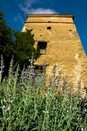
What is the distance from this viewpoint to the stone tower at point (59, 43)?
2466 centimetres

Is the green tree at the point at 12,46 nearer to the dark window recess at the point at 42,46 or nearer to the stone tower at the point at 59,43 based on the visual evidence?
the stone tower at the point at 59,43

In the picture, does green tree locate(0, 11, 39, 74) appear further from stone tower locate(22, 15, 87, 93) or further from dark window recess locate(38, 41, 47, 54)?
dark window recess locate(38, 41, 47, 54)

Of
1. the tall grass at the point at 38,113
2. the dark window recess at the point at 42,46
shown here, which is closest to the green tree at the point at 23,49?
the dark window recess at the point at 42,46

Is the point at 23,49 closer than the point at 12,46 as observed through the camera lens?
No

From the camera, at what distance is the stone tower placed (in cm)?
2466

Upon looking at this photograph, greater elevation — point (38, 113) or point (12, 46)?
point (12, 46)

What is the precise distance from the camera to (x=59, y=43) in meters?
26.0

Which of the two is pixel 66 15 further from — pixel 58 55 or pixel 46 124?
pixel 46 124

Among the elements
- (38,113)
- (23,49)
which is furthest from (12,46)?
(38,113)

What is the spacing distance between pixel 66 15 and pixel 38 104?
903 inches

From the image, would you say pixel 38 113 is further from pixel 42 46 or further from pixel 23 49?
pixel 42 46

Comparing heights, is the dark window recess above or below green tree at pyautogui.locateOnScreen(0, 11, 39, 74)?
above

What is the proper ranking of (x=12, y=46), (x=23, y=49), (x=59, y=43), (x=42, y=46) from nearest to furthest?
(x=12, y=46)
(x=23, y=49)
(x=59, y=43)
(x=42, y=46)

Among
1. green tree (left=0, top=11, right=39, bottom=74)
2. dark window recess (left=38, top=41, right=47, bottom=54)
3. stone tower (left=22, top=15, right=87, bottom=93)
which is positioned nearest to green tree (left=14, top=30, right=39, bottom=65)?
green tree (left=0, top=11, right=39, bottom=74)
